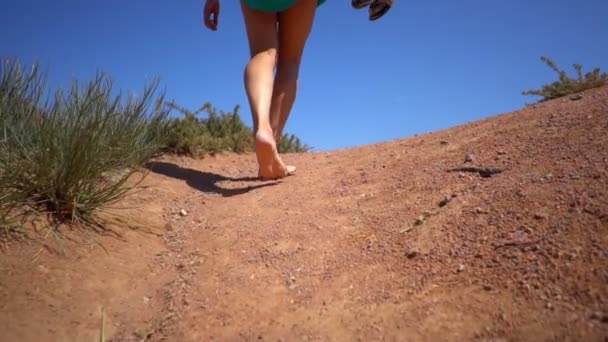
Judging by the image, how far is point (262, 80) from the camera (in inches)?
84.5

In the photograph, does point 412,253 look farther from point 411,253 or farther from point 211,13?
point 211,13

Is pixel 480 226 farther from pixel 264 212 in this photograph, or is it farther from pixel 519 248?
pixel 264 212

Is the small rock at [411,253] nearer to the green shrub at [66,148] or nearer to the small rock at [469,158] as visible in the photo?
the small rock at [469,158]

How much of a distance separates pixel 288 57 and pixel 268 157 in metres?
0.73

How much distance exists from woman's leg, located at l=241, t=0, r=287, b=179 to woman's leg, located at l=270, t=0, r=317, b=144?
12 cm

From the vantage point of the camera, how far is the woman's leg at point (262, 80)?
207 centimetres

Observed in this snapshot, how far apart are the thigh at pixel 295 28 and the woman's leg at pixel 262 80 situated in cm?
10

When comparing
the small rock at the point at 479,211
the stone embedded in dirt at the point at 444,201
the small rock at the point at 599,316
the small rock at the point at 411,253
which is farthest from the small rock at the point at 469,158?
the small rock at the point at 599,316

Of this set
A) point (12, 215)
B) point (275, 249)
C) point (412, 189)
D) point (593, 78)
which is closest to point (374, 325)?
point (275, 249)

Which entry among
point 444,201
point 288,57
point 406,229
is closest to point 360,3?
point 288,57

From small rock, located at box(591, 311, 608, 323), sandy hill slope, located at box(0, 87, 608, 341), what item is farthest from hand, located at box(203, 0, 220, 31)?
small rock, located at box(591, 311, 608, 323)

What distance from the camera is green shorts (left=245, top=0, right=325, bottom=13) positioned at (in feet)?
7.09

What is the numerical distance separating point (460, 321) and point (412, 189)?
0.87m

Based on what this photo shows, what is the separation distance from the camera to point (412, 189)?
1.73 meters
